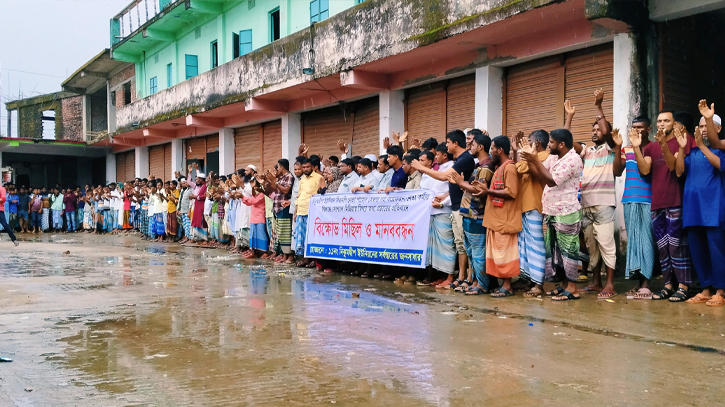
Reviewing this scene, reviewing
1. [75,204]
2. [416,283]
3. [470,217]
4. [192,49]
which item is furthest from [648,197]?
[75,204]

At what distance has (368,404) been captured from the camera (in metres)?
3.35

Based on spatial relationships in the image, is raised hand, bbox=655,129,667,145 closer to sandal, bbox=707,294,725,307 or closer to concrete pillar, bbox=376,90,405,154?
sandal, bbox=707,294,725,307

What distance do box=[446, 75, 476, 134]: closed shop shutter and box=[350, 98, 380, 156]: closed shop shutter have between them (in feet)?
7.17

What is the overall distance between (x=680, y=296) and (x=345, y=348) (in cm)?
374

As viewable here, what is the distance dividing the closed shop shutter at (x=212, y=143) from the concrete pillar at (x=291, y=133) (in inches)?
195

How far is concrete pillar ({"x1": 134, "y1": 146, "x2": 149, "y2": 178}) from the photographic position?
27.3m

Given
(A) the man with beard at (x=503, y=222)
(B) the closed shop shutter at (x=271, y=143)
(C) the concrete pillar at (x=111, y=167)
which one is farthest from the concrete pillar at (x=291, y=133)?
(C) the concrete pillar at (x=111, y=167)

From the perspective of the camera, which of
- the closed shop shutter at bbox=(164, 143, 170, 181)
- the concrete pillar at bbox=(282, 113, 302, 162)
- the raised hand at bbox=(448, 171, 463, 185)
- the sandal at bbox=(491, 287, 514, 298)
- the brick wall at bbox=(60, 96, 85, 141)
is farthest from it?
the brick wall at bbox=(60, 96, 85, 141)

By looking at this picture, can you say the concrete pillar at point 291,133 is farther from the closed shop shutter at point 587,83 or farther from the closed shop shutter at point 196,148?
the closed shop shutter at point 587,83

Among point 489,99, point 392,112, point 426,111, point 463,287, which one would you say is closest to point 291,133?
point 392,112

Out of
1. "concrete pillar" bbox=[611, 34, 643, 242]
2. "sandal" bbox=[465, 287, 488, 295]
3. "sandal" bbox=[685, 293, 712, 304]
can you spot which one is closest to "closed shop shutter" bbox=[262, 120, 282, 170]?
"concrete pillar" bbox=[611, 34, 643, 242]

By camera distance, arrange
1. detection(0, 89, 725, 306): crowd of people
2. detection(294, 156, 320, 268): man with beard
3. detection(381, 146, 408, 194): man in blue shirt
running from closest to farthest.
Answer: detection(0, 89, 725, 306): crowd of people, detection(381, 146, 408, 194): man in blue shirt, detection(294, 156, 320, 268): man with beard

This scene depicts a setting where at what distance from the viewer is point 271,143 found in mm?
18812

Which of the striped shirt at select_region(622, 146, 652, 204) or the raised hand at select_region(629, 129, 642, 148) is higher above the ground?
the raised hand at select_region(629, 129, 642, 148)
